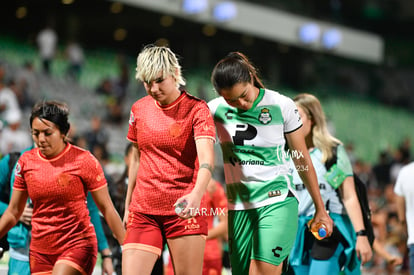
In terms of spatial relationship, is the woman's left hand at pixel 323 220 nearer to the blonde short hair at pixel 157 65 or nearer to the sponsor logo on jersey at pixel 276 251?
the sponsor logo on jersey at pixel 276 251

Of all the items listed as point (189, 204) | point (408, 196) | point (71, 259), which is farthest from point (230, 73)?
point (408, 196)

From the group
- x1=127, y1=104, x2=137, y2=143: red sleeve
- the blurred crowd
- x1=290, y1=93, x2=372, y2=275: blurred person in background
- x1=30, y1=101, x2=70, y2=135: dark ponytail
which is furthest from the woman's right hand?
the blurred crowd

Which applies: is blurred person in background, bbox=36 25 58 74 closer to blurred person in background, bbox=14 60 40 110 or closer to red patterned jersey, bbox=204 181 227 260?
blurred person in background, bbox=14 60 40 110

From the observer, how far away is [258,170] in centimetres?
520

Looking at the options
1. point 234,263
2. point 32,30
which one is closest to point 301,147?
point 234,263

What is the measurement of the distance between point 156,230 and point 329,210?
252 cm

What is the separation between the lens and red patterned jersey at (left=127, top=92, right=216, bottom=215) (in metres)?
4.80

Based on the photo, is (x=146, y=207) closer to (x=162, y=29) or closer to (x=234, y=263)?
(x=234, y=263)

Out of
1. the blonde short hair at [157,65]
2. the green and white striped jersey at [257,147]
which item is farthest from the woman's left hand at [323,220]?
the blonde short hair at [157,65]

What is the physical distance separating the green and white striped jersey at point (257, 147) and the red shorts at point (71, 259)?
3.72 ft

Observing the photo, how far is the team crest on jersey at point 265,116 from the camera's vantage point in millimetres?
5199

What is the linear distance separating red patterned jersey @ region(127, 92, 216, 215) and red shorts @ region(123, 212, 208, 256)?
61 mm

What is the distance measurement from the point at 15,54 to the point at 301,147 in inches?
694

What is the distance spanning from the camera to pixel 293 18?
31.0 meters
